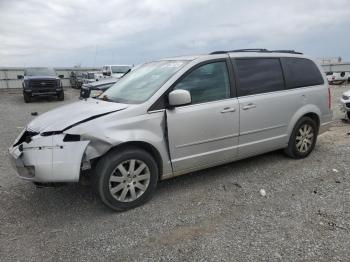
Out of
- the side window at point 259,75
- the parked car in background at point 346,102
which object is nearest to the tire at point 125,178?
the side window at point 259,75

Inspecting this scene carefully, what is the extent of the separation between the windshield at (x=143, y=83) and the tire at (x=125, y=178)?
2.37 ft

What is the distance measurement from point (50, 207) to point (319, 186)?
11.4 feet

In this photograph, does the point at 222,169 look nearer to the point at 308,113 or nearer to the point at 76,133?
the point at 308,113

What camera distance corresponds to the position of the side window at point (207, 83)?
4301 mm

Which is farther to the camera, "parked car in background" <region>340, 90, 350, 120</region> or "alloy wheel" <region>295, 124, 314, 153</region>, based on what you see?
"parked car in background" <region>340, 90, 350, 120</region>

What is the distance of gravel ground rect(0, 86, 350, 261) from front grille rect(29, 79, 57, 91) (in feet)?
44.7

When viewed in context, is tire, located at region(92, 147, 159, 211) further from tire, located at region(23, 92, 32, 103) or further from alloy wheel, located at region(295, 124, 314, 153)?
tire, located at region(23, 92, 32, 103)

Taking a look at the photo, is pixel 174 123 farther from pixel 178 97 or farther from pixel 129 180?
pixel 129 180

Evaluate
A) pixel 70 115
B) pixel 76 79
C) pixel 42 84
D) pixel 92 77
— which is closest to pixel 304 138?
pixel 70 115

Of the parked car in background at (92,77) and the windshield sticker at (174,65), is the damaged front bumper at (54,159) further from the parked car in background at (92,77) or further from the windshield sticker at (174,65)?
the parked car in background at (92,77)

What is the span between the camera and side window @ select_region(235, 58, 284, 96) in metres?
4.75

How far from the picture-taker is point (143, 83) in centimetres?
452

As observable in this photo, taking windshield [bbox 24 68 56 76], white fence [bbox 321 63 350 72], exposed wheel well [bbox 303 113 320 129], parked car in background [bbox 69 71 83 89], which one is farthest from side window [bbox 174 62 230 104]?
parked car in background [bbox 69 71 83 89]

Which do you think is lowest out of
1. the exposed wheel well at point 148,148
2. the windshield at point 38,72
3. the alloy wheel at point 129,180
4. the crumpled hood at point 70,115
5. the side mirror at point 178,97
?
the alloy wheel at point 129,180
